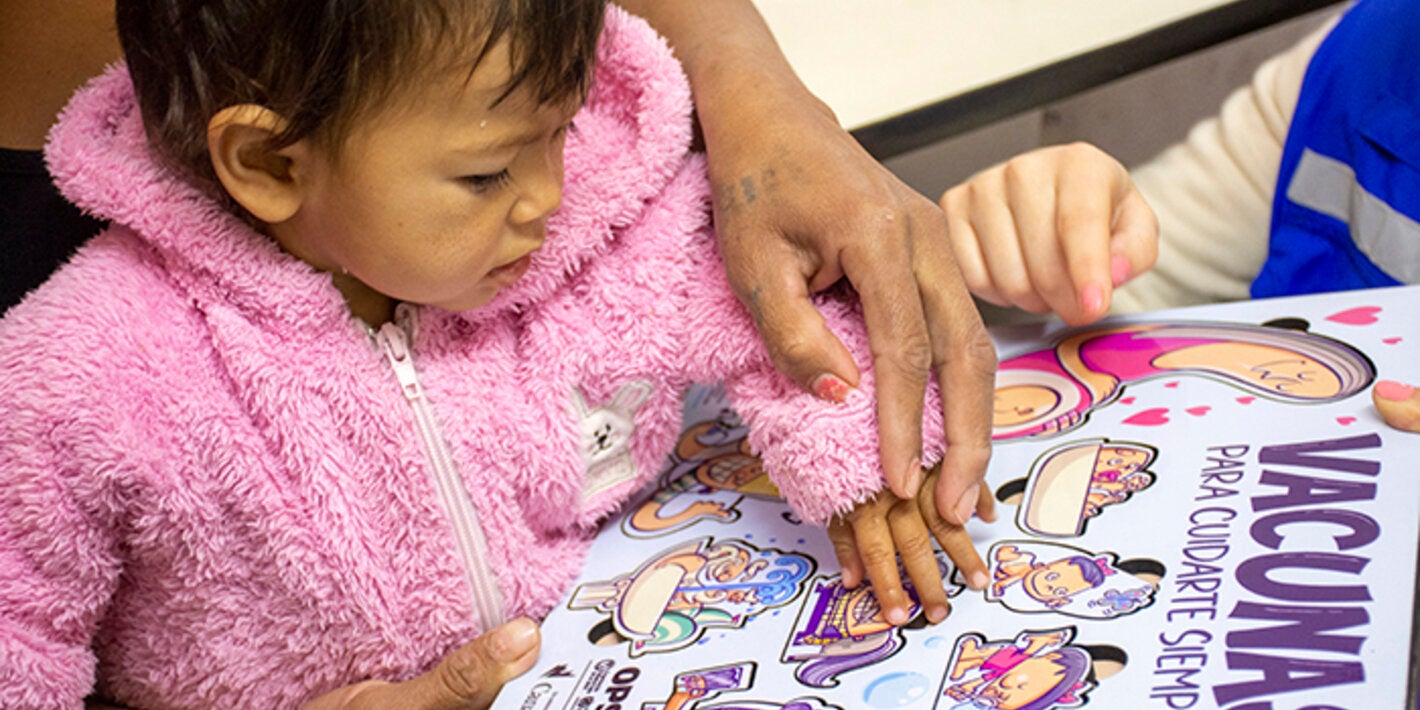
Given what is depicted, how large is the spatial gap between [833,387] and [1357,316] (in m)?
0.38

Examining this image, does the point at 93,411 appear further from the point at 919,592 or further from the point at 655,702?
the point at 919,592

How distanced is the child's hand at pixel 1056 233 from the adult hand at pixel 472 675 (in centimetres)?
41

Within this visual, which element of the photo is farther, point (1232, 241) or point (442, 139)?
point (1232, 241)

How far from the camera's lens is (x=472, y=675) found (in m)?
0.64

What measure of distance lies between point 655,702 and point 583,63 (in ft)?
1.12

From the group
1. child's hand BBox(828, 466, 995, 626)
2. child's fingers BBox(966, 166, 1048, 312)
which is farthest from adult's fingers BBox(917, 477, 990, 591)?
child's fingers BBox(966, 166, 1048, 312)

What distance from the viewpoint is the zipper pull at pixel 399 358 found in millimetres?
679

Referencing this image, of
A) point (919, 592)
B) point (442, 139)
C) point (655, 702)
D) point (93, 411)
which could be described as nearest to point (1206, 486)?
point (919, 592)

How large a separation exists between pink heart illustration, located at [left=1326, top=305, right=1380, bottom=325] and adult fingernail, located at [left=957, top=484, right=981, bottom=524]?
309mm

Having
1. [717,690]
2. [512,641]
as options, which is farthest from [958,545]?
[512,641]

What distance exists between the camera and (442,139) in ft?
1.90

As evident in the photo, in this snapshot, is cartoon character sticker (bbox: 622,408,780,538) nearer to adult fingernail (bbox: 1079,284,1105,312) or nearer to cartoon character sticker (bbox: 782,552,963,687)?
cartoon character sticker (bbox: 782,552,963,687)

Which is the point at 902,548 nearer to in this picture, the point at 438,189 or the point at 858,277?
the point at 858,277

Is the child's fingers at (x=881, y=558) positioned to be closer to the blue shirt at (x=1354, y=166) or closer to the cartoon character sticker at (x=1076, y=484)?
the cartoon character sticker at (x=1076, y=484)
